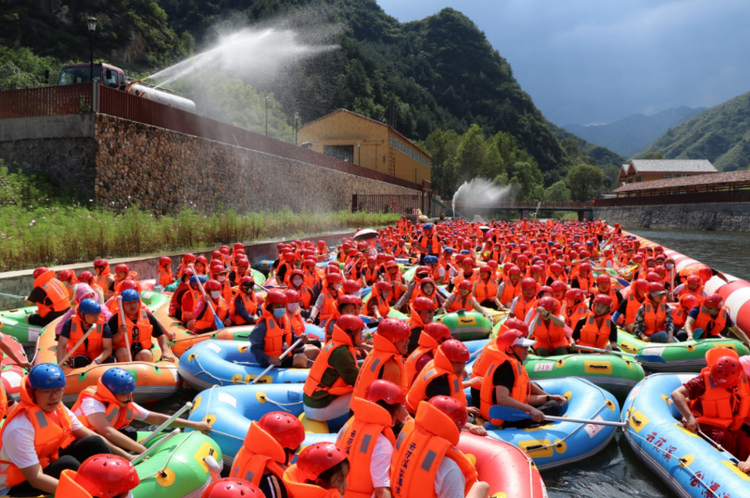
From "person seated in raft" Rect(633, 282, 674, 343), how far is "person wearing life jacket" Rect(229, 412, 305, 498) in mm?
8692

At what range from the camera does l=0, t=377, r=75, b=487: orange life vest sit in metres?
4.36

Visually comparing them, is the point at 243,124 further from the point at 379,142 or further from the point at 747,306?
the point at 747,306

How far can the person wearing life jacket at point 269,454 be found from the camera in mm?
3559

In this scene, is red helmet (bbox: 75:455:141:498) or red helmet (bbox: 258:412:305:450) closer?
red helmet (bbox: 75:455:141:498)

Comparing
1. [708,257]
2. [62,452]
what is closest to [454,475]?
[62,452]

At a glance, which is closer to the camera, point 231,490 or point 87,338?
point 231,490

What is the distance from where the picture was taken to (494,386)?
20.5 ft

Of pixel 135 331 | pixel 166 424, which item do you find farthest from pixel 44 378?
pixel 135 331

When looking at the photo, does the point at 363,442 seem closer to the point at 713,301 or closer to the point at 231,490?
the point at 231,490

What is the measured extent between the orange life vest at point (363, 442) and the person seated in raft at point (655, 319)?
807 cm

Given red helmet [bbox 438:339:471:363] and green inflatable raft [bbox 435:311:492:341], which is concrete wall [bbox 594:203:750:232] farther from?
red helmet [bbox 438:339:471:363]

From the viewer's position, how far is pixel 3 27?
193ft

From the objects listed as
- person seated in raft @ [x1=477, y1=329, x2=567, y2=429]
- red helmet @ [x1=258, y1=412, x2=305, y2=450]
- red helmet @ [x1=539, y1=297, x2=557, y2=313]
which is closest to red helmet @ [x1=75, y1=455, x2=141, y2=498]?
red helmet @ [x1=258, y1=412, x2=305, y2=450]

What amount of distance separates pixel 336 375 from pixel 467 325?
207 inches
